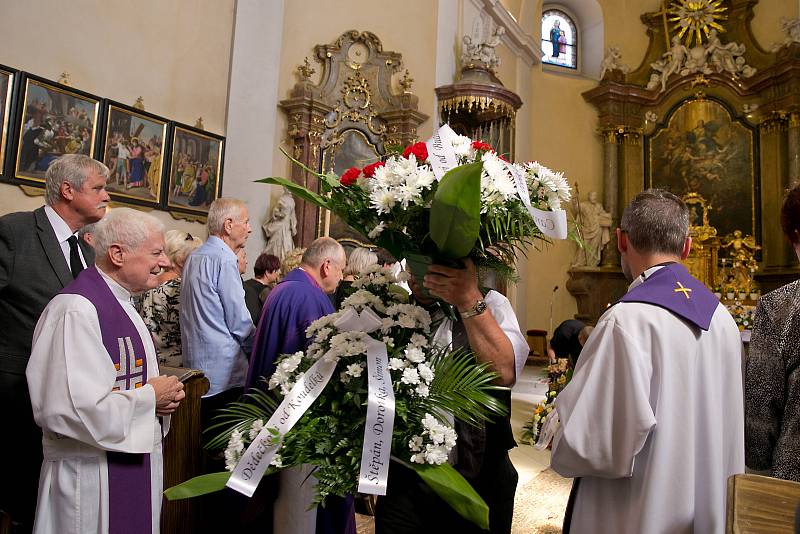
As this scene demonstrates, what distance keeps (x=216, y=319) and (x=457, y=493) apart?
2384mm

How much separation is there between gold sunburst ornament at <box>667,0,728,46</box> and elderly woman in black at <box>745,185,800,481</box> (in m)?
14.0

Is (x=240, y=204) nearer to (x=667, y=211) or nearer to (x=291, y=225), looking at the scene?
(x=667, y=211)

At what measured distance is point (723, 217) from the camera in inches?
517

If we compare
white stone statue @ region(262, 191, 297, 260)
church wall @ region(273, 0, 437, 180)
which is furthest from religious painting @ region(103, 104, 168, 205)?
church wall @ region(273, 0, 437, 180)

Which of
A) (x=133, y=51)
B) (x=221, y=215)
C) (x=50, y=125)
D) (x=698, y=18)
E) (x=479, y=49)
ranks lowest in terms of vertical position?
(x=221, y=215)

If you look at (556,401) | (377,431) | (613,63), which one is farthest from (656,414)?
(613,63)

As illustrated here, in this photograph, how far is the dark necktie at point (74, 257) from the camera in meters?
2.88

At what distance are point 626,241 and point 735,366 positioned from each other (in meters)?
0.51

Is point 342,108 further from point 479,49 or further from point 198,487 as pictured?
point 198,487

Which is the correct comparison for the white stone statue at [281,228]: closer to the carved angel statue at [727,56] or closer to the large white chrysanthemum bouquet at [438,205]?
the large white chrysanthemum bouquet at [438,205]

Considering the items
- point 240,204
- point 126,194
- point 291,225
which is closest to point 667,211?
point 240,204

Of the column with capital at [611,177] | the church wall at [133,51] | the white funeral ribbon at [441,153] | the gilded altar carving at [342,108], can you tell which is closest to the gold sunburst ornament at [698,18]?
the column with capital at [611,177]

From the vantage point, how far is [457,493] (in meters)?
1.38

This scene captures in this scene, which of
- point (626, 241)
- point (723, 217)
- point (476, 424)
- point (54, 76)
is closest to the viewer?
point (476, 424)
